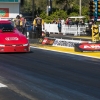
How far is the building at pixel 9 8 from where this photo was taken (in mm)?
55384

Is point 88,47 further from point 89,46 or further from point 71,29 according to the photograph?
point 71,29

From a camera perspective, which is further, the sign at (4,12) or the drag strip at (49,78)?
the sign at (4,12)

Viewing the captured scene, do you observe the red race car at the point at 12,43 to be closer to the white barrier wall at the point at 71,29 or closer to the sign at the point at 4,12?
the white barrier wall at the point at 71,29

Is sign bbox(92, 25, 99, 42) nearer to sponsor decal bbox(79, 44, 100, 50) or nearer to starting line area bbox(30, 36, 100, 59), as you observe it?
starting line area bbox(30, 36, 100, 59)

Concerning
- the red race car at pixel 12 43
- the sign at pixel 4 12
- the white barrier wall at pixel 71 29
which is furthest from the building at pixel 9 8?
the red race car at pixel 12 43

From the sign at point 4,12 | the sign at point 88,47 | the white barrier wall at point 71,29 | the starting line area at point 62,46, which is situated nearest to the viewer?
the starting line area at point 62,46

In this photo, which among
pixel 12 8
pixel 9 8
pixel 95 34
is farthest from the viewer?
pixel 12 8

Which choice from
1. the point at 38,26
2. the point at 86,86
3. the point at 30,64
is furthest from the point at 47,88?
the point at 38,26

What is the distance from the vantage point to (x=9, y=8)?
183ft

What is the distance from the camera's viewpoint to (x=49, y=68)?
15172 millimetres

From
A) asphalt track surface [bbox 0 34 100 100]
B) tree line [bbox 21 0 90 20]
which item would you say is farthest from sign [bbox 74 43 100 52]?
tree line [bbox 21 0 90 20]

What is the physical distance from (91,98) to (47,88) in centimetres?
155

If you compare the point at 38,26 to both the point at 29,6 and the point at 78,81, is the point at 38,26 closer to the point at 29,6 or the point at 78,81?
the point at 78,81

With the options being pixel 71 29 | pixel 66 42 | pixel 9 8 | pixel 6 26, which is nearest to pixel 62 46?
pixel 66 42
